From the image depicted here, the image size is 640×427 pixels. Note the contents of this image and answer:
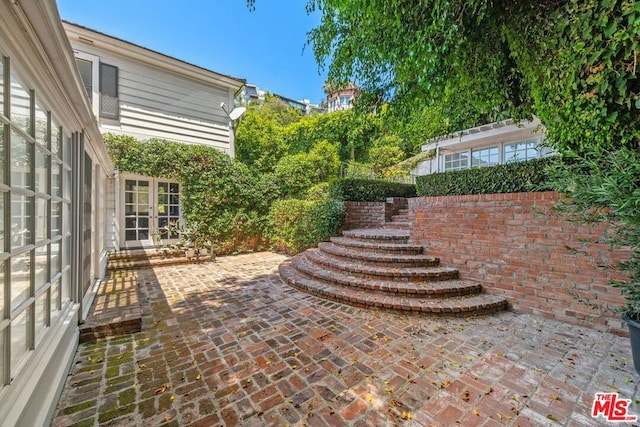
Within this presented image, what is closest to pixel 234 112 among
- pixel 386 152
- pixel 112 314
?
pixel 112 314

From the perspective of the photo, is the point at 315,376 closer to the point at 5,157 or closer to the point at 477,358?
the point at 477,358

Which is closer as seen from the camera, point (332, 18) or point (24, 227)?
point (24, 227)

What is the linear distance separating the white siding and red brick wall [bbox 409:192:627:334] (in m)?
6.91

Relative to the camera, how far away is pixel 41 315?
1900 millimetres

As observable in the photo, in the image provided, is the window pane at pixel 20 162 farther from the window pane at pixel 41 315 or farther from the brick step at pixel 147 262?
the brick step at pixel 147 262

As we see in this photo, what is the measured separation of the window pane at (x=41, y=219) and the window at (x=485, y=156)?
12252 millimetres

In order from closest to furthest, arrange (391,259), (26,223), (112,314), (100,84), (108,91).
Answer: (26,223) → (112,314) → (391,259) → (100,84) → (108,91)

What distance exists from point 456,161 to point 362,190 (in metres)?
6.26

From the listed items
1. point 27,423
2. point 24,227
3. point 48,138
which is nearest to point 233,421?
point 27,423

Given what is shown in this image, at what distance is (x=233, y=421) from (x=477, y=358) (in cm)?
224

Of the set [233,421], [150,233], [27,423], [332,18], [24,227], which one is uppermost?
[332,18]

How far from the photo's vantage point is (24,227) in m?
1.60

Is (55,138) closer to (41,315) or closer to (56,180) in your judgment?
(56,180)

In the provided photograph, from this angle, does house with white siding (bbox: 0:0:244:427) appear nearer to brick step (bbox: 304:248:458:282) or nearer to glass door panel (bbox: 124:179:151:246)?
glass door panel (bbox: 124:179:151:246)
